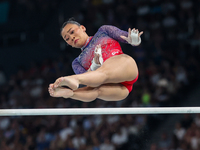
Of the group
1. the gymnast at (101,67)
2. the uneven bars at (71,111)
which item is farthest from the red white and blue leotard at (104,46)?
the uneven bars at (71,111)

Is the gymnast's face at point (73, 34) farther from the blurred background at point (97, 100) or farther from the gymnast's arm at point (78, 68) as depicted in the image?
the blurred background at point (97, 100)

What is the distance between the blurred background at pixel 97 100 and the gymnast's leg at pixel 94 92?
145 cm

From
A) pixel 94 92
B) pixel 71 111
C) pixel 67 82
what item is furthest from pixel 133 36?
pixel 71 111

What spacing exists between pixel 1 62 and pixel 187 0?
596 centimetres

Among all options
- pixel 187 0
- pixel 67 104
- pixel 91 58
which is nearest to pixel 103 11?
pixel 187 0

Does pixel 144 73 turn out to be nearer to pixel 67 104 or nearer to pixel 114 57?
pixel 67 104

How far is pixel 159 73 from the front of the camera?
22.2 feet

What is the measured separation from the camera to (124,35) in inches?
135

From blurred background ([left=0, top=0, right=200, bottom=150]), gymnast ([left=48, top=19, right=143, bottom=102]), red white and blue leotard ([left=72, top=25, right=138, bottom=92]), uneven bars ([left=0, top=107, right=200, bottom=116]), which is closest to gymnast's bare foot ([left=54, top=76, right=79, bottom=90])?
gymnast ([left=48, top=19, right=143, bottom=102])

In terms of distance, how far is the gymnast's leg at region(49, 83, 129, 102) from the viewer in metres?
2.86

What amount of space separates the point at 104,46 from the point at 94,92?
67cm

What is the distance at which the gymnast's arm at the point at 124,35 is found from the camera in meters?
3.28

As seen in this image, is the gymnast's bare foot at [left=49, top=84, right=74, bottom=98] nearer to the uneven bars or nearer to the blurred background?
the uneven bars

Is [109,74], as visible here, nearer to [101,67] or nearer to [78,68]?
[101,67]
